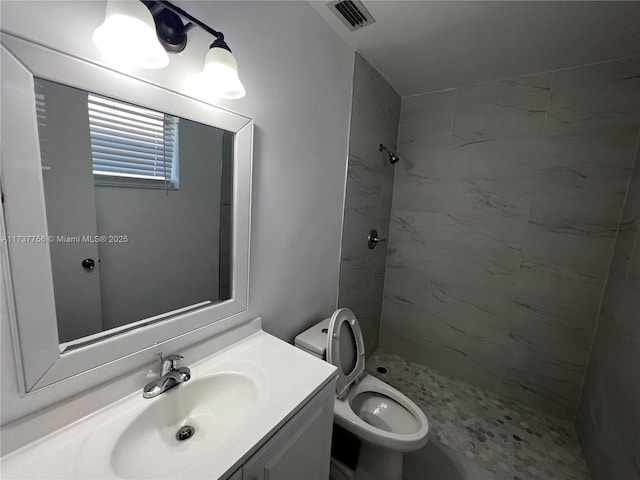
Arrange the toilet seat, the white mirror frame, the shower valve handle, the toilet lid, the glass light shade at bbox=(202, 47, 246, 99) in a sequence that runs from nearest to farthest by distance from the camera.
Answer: the white mirror frame
the glass light shade at bbox=(202, 47, 246, 99)
the toilet seat
the toilet lid
the shower valve handle

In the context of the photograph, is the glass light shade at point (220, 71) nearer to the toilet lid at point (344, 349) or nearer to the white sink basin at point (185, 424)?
the white sink basin at point (185, 424)

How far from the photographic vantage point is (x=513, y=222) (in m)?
1.90

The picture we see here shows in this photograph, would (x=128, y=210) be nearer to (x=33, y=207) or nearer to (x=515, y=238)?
(x=33, y=207)

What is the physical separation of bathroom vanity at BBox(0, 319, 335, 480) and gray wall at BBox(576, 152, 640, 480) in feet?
4.53

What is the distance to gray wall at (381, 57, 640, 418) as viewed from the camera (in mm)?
1642

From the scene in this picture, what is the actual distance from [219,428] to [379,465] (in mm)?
905

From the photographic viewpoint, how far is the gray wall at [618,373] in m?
1.19

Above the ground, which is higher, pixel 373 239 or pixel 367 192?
pixel 367 192

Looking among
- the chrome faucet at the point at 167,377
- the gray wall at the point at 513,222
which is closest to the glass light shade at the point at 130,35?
the chrome faucet at the point at 167,377

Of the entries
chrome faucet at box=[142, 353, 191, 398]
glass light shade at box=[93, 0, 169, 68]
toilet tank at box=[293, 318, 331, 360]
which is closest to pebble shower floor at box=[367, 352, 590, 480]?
toilet tank at box=[293, 318, 331, 360]

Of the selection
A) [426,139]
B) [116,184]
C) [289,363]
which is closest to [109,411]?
[289,363]

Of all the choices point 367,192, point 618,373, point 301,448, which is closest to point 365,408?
point 301,448

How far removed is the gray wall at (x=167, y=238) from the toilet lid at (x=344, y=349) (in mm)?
638

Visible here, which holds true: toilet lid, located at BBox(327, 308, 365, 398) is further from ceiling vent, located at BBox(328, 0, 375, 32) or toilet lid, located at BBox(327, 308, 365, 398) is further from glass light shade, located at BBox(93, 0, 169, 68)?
ceiling vent, located at BBox(328, 0, 375, 32)
